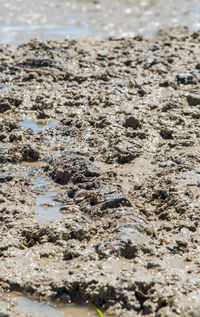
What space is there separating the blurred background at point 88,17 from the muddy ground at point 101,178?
71.4 inches

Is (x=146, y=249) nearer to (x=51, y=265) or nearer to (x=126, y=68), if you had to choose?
(x=51, y=265)

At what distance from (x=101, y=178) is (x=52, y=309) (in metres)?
1.63

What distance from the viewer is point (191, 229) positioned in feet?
14.5

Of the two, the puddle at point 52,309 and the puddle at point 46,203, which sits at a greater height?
the puddle at point 46,203

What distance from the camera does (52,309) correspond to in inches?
144

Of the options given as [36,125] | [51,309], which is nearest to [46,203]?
[51,309]

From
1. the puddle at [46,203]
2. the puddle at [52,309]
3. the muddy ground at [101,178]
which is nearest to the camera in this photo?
the puddle at [52,309]

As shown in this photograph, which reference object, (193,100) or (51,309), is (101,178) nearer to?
Result: (51,309)

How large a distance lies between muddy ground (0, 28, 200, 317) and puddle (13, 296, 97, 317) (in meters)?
0.04

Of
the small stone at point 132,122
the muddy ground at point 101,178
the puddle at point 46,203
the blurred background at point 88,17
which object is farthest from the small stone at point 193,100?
the blurred background at point 88,17

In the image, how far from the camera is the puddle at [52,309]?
3633 millimetres

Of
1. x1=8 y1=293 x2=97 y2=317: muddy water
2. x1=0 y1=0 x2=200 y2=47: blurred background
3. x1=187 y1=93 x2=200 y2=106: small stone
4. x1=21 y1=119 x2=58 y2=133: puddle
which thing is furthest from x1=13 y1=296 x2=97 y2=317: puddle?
x1=0 y1=0 x2=200 y2=47: blurred background

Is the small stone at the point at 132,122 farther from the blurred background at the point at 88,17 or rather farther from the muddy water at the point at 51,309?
the blurred background at the point at 88,17

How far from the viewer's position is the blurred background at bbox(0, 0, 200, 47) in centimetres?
1036
